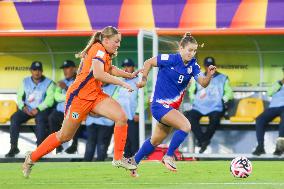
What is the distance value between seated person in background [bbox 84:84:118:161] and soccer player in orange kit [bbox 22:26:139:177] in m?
5.74

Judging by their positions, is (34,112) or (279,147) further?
(34,112)

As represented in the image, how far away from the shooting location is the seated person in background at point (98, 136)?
17312mm

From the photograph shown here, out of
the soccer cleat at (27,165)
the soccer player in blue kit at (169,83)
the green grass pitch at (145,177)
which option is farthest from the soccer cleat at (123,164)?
the soccer cleat at (27,165)

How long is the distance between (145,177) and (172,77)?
1444mm

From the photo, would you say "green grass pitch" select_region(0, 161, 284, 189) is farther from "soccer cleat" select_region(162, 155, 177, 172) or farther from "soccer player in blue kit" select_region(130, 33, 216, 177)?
→ "soccer player in blue kit" select_region(130, 33, 216, 177)

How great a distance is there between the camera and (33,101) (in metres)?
18.2

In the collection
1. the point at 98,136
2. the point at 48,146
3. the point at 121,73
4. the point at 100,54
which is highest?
the point at 100,54

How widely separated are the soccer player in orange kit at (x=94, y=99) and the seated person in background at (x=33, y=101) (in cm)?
646

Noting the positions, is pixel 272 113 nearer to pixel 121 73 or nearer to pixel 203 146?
pixel 203 146

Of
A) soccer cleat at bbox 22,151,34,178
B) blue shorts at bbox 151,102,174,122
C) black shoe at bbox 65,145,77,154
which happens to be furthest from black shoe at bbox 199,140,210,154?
soccer cleat at bbox 22,151,34,178

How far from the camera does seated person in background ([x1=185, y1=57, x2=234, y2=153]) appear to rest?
57.3 feet

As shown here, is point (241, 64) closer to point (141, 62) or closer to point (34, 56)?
point (141, 62)

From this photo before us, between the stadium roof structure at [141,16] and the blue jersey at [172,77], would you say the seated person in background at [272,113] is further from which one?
the blue jersey at [172,77]

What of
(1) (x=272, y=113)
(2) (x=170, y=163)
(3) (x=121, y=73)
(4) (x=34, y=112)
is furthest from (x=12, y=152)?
(3) (x=121, y=73)
